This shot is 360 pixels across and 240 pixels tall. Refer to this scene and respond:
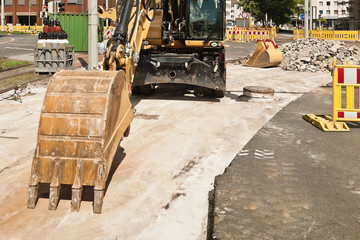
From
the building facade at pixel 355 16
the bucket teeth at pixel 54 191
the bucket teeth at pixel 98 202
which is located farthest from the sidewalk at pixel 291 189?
the building facade at pixel 355 16

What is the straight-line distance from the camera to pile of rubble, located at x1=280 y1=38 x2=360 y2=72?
17.8m

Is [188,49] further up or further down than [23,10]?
further down

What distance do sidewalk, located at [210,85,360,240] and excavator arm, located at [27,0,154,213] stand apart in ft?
4.43

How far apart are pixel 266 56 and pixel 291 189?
14.6m

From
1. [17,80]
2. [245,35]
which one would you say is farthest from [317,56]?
[245,35]

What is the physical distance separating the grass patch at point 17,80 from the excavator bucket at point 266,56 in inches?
405

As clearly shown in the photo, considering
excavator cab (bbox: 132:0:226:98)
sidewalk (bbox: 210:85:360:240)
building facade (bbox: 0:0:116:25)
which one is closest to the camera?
sidewalk (bbox: 210:85:360:240)

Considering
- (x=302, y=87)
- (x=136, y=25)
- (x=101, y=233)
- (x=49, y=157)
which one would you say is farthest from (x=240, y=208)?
(x=302, y=87)

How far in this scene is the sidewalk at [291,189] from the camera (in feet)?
11.6

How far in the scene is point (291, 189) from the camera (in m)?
4.43

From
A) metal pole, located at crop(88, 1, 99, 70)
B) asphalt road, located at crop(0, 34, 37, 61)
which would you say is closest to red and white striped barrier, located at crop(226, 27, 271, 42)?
asphalt road, located at crop(0, 34, 37, 61)

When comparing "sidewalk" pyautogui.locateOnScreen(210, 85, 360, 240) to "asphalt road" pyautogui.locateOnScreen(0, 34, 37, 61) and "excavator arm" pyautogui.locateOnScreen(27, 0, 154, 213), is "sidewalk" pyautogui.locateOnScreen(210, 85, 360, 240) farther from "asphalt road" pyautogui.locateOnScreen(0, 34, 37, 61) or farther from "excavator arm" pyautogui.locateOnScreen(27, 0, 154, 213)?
"asphalt road" pyautogui.locateOnScreen(0, 34, 37, 61)

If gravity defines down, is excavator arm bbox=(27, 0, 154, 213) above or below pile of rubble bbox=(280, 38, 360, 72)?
below

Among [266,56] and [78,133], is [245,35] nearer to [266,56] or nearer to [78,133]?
[266,56]
